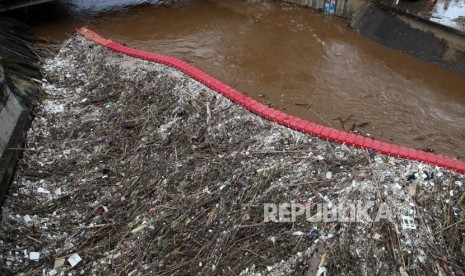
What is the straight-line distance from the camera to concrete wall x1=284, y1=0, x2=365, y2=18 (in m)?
9.47

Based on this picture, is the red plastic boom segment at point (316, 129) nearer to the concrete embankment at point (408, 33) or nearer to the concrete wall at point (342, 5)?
the concrete embankment at point (408, 33)

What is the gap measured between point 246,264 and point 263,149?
1713mm

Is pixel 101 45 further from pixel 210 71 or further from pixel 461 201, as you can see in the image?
pixel 461 201

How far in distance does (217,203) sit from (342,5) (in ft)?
24.8

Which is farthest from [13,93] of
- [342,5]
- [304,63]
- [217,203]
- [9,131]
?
[342,5]

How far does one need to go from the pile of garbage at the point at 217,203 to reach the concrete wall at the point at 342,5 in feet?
18.4

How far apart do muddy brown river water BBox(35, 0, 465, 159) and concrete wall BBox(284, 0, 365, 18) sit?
8.0 inches

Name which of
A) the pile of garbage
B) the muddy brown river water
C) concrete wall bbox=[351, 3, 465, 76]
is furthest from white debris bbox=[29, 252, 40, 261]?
concrete wall bbox=[351, 3, 465, 76]

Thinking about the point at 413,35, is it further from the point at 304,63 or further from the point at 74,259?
the point at 74,259

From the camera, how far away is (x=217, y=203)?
4.58 m

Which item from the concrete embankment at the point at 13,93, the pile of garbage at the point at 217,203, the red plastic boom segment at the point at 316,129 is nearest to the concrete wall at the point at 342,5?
the red plastic boom segment at the point at 316,129

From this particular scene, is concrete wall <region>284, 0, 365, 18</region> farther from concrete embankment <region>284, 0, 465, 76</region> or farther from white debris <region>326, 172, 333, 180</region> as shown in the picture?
white debris <region>326, 172, 333, 180</region>

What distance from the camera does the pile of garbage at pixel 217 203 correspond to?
13.2 feet

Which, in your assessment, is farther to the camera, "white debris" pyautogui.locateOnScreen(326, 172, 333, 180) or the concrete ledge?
the concrete ledge
